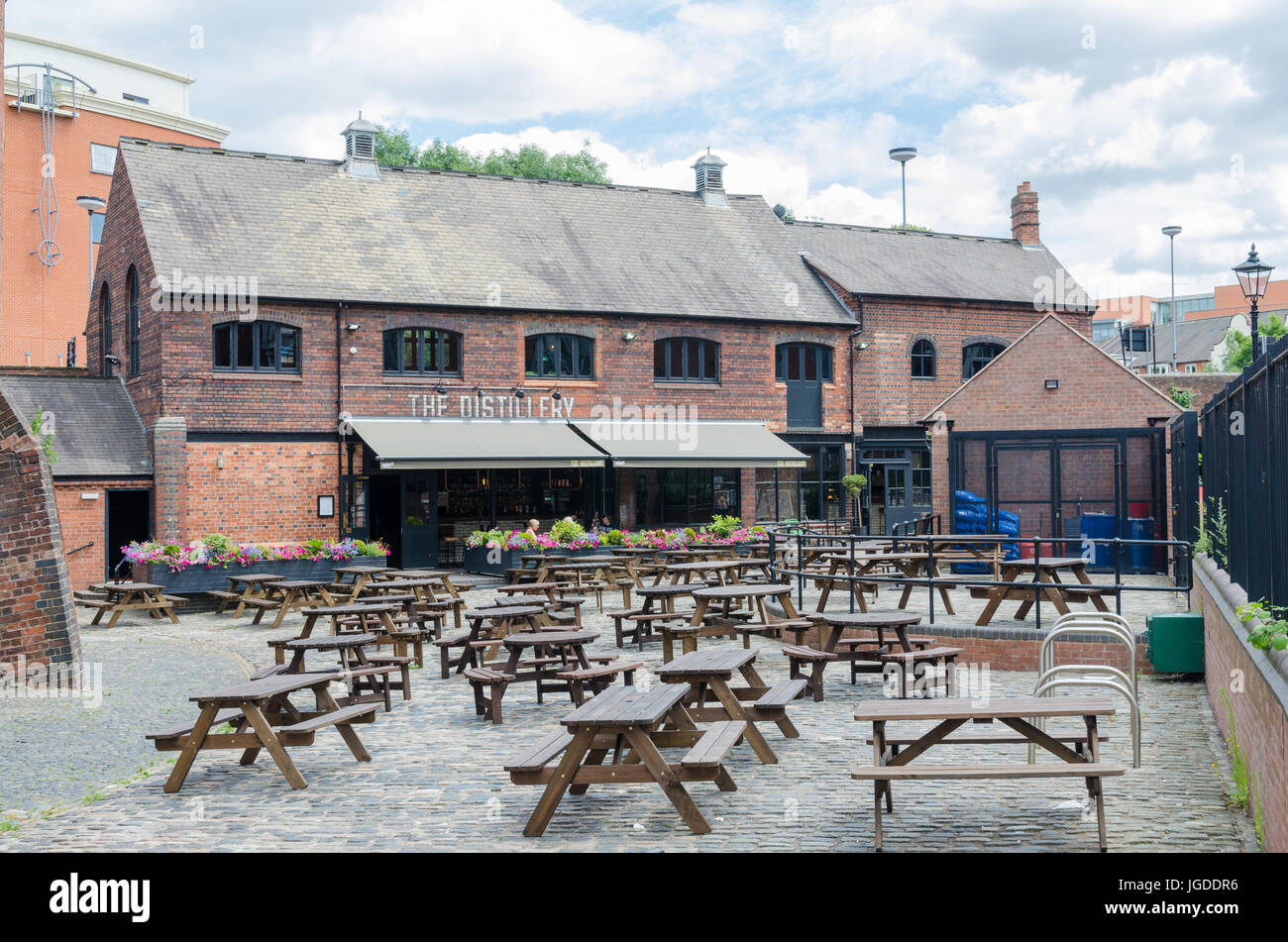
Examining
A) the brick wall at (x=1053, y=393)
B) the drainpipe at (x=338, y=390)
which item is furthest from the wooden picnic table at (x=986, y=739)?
the drainpipe at (x=338, y=390)

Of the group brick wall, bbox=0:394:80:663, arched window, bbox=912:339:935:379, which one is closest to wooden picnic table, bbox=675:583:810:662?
brick wall, bbox=0:394:80:663

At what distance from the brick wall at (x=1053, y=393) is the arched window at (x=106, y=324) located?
17.8 meters

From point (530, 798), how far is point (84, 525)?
17.9m

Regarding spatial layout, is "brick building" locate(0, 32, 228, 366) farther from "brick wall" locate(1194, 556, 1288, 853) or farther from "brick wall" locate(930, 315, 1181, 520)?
"brick wall" locate(1194, 556, 1288, 853)

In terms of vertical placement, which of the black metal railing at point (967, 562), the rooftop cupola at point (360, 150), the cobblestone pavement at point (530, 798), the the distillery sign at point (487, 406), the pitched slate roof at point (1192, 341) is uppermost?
the pitched slate roof at point (1192, 341)

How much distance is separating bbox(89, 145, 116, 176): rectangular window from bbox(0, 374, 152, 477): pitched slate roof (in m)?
20.5

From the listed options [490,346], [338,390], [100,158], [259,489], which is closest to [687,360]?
[490,346]

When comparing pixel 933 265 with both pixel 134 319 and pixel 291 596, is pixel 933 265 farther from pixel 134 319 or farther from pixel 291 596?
pixel 291 596

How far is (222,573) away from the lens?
19203mm

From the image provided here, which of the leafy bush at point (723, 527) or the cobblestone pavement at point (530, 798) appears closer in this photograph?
the cobblestone pavement at point (530, 798)

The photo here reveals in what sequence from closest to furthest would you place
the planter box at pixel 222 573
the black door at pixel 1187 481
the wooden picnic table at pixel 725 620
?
the wooden picnic table at pixel 725 620 < the black door at pixel 1187 481 < the planter box at pixel 222 573

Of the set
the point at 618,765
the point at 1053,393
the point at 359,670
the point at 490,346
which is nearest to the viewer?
the point at 618,765

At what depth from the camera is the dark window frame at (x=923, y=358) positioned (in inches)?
1176

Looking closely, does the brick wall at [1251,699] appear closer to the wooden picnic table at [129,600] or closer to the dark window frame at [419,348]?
the wooden picnic table at [129,600]
